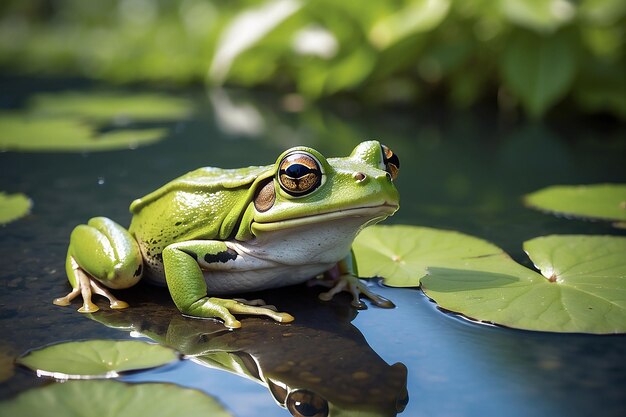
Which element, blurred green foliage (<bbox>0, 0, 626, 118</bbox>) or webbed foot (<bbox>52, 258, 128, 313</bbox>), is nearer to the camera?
webbed foot (<bbox>52, 258, 128, 313</bbox>)

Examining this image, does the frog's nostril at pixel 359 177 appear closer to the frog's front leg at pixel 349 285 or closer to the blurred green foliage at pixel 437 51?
the frog's front leg at pixel 349 285

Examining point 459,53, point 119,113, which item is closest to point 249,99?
point 119,113

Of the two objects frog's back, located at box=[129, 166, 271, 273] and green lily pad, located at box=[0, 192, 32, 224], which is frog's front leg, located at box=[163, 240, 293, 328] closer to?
frog's back, located at box=[129, 166, 271, 273]

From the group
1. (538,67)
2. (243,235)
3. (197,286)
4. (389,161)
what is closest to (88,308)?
(197,286)

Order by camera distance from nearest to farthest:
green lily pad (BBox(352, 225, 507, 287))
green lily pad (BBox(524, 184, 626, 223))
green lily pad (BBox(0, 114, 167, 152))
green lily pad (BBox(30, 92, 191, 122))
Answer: green lily pad (BBox(352, 225, 507, 287)), green lily pad (BBox(524, 184, 626, 223)), green lily pad (BBox(0, 114, 167, 152)), green lily pad (BBox(30, 92, 191, 122))

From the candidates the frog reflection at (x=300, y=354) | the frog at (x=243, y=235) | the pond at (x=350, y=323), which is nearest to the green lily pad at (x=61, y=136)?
the pond at (x=350, y=323)

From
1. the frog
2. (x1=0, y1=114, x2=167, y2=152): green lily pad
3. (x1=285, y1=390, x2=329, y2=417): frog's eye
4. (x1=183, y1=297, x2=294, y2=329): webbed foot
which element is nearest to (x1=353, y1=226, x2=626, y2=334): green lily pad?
the frog

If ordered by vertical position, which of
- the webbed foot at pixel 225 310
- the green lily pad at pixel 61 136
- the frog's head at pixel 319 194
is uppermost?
the green lily pad at pixel 61 136
